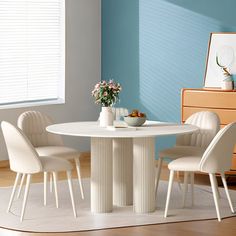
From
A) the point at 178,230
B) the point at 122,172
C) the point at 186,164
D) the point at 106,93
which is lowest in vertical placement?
the point at 178,230

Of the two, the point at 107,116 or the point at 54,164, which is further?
the point at 107,116

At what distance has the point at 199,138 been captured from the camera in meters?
6.30

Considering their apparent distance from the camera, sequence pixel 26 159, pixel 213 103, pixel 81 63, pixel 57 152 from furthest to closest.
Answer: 1. pixel 81 63
2. pixel 213 103
3. pixel 57 152
4. pixel 26 159

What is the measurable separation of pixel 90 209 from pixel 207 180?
187cm

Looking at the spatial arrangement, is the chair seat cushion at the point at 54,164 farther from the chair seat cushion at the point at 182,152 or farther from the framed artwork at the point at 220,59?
the framed artwork at the point at 220,59

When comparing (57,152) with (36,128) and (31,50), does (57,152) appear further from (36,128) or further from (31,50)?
(31,50)

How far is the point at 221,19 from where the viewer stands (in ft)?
24.9

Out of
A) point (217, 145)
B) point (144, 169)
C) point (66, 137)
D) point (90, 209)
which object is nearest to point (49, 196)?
point (90, 209)

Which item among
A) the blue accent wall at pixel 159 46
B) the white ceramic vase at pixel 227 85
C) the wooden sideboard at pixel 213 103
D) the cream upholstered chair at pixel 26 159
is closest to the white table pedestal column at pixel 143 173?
the cream upholstered chair at pixel 26 159

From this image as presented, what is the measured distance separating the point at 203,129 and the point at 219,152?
745 millimetres

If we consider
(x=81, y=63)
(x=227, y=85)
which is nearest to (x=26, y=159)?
(x=227, y=85)

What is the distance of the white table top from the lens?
543cm

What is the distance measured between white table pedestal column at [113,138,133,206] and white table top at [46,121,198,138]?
24 cm

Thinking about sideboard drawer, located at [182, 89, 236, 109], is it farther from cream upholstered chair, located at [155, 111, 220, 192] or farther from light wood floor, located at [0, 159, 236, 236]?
light wood floor, located at [0, 159, 236, 236]
